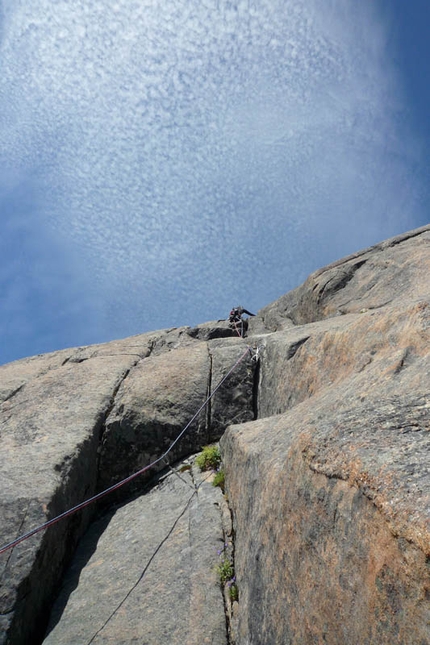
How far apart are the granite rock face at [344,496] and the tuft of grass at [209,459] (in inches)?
68.6

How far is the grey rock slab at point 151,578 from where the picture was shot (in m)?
7.75

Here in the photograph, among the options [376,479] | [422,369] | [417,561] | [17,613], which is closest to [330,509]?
[376,479]

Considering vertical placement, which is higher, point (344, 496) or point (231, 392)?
point (231, 392)

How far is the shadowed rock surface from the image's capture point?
159 inches

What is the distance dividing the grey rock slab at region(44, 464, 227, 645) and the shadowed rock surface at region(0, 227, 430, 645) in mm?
35

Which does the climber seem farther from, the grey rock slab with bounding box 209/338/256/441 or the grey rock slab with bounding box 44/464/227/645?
the grey rock slab with bounding box 44/464/227/645

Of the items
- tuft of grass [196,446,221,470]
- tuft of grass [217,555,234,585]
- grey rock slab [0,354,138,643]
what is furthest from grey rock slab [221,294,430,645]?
→ grey rock slab [0,354,138,643]

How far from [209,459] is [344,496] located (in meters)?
7.71

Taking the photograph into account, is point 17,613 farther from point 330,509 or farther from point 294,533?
point 330,509

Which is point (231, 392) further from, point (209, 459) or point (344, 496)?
point (344, 496)

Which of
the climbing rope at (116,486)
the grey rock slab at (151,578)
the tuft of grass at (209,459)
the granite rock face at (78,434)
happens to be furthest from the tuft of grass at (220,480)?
the granite rock face at (78,434)

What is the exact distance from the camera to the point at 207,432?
43.0 feet

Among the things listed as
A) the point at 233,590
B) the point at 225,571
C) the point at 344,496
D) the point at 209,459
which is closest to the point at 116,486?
the point at 209,459

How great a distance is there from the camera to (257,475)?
7266mm
